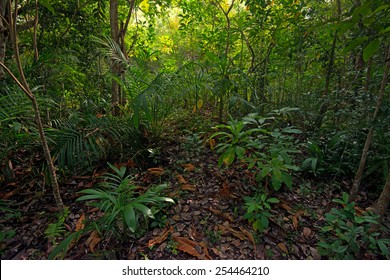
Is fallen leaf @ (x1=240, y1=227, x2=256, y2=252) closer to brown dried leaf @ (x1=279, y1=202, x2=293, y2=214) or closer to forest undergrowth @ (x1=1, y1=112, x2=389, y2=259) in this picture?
forest undergrowth @ (x1=1, y1=112, x2=389, y2=259)

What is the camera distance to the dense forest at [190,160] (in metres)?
1.46

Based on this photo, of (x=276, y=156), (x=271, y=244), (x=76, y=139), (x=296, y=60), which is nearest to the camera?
(x=271, y=244)

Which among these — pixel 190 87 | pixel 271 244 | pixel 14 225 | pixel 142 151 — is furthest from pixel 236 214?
pixel 14 225

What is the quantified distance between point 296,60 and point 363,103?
1.42 metres

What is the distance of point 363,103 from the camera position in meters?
1.83

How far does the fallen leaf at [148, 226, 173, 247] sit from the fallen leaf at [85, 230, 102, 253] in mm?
354

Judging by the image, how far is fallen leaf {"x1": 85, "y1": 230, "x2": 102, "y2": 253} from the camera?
1.49m

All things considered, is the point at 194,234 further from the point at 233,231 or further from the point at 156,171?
the point at 156,171

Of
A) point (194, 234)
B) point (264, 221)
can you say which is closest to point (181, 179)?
point (194, 234)

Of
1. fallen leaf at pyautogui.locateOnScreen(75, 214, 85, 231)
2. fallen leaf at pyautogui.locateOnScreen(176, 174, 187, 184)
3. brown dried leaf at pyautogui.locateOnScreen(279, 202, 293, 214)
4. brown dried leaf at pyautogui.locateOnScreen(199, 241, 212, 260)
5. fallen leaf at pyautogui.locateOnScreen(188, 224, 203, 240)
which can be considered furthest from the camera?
fallen leaf at pyautogui.locateOnScreen(176, 174, 187, 184)

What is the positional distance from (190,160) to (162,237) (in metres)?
0.92

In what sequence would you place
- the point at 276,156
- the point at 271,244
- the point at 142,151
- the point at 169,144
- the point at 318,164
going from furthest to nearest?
the point at 169,144 → the point at 142,151 → the point at 318,164 → the point at 276,156 → the point at 271,244

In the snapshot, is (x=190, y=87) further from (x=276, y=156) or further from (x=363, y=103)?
(x=363, y=103)

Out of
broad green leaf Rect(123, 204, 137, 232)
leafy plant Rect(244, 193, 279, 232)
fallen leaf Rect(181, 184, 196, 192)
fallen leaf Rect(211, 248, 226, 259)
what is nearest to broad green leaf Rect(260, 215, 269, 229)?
leafy plant Rect(244, 193, 279, 232)
